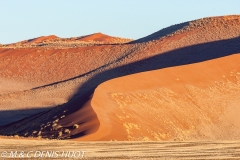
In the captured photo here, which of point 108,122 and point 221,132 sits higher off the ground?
point 108,122

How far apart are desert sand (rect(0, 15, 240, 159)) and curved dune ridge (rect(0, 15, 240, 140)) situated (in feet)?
0.23

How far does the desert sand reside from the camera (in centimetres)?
3895

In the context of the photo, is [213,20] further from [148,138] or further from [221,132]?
[148,138]

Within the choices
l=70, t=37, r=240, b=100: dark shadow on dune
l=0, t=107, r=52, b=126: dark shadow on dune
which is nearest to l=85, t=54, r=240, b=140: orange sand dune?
l=0, t=107, r=52, b=126: dark shadow on dune

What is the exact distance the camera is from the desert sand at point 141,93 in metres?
39.0

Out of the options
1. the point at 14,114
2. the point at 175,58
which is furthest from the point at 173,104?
the point at 175,58

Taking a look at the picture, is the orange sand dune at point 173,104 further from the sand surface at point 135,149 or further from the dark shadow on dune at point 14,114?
the dark shadow on dune at point 14,114

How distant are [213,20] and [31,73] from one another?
21.7 m

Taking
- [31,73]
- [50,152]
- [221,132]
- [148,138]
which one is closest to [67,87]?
[31,73]

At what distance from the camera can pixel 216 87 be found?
49406 mm

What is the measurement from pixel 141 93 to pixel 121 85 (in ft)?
5.47

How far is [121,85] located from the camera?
46.0 meters

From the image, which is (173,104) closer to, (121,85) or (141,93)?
(141,93)

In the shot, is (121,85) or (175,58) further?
(175,58)
